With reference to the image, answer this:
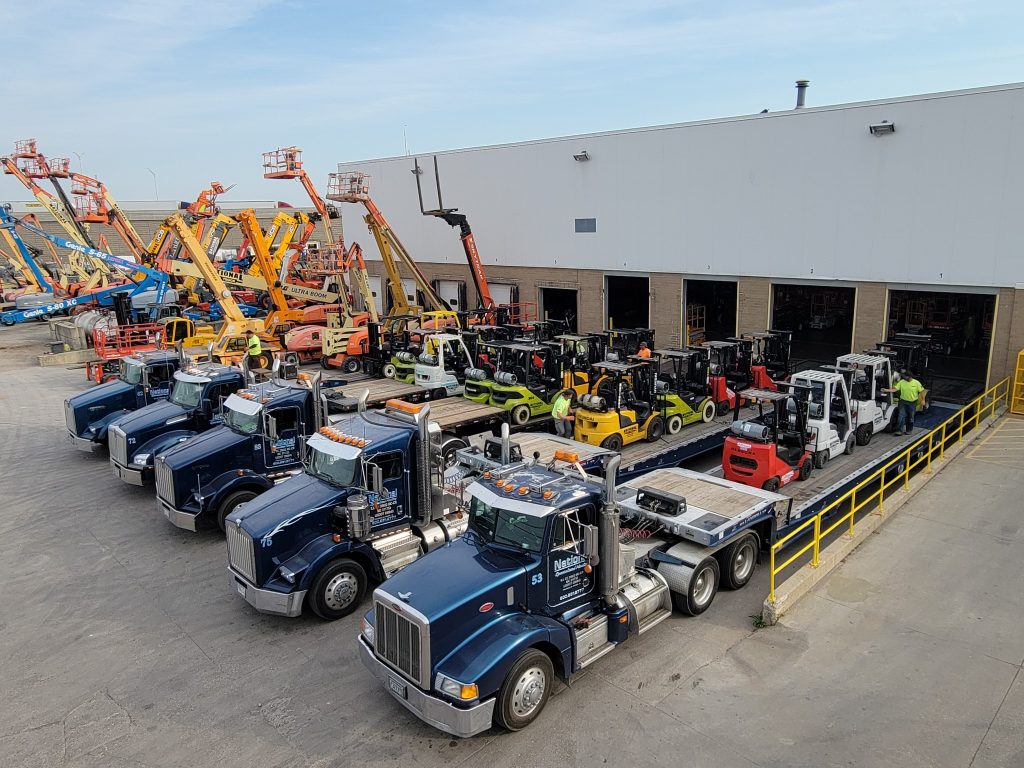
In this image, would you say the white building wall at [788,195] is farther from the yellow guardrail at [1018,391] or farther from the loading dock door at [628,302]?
the loading dock door at [628,302]

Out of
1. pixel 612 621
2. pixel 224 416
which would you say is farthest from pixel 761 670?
pixel 224 416

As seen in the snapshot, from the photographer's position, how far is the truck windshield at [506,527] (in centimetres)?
762

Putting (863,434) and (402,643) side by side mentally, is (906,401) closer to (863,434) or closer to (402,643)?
(863,434)

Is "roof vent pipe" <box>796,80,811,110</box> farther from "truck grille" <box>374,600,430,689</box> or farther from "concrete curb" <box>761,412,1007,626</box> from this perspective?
"truck grille" <box>374,600,430,689</box>

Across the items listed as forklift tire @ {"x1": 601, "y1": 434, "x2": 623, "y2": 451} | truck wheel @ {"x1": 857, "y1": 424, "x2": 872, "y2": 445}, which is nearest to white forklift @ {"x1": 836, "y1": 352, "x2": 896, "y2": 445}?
truck wheel @ {"x1": 857, "y1": 424, "x2": 872, "y2": 445}

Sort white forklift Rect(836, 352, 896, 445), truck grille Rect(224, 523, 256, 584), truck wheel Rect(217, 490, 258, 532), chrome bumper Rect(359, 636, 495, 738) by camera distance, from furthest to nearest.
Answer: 1. white forklift Rect(836, 352, 896, 445)
2. truck wheel Rect(217, 490, 258, 532)
3. truck grille Rect(224, 523, 256, 584)
4. chrome bumper Rect(359, 636, 495, 738)

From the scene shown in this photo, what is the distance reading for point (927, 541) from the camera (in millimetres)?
11281

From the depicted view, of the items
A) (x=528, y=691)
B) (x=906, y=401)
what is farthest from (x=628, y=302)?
(x=528, y=691)

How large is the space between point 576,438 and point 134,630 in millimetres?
9258

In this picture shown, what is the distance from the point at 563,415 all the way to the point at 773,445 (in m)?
4.68

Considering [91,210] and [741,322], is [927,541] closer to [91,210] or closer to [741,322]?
[741,322]

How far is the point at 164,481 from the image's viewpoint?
12.4m

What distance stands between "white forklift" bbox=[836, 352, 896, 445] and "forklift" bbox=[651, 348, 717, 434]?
3174 millimetres

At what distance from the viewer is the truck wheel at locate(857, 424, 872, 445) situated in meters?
14.9
